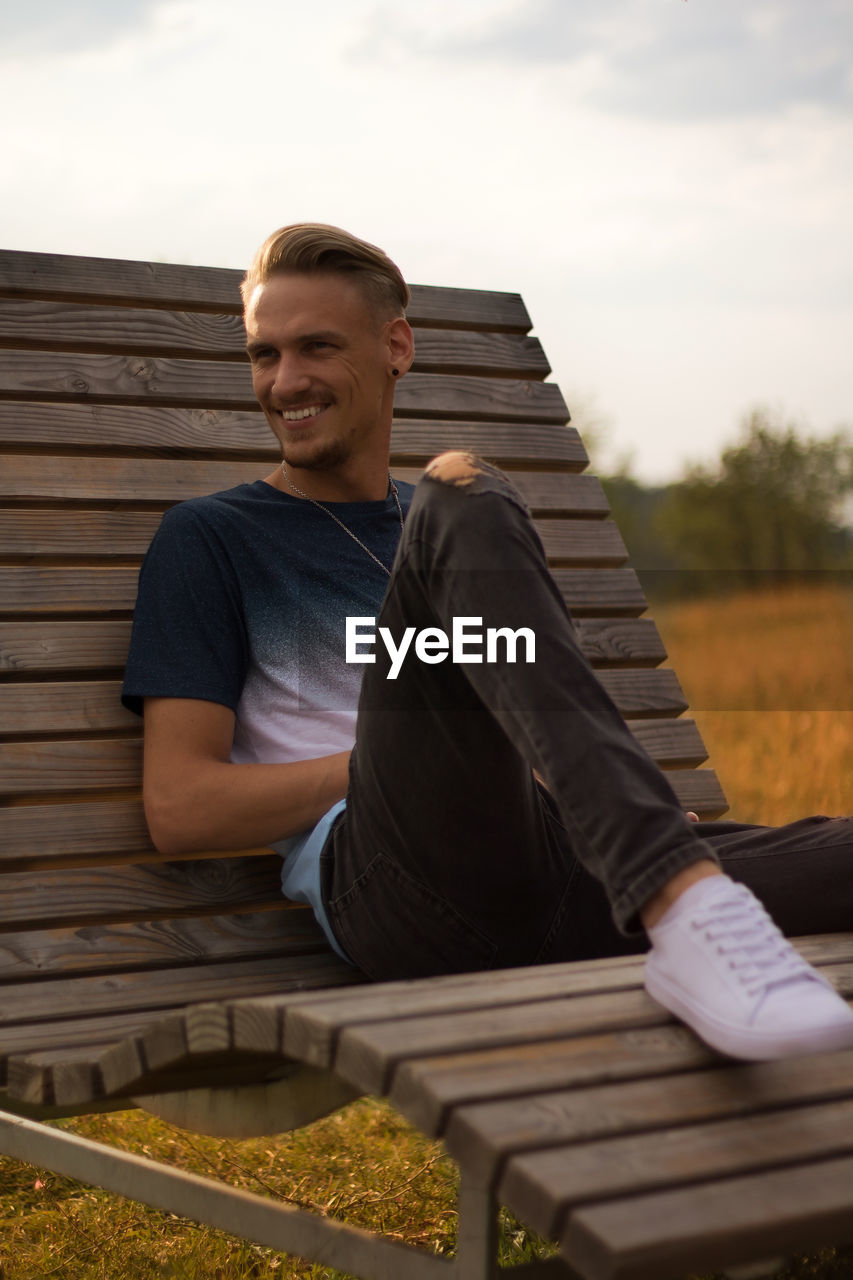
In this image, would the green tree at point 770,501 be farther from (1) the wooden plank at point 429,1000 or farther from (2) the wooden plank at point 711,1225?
(2) the wooden plank at point 711,1225

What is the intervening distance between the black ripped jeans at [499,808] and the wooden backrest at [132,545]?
0.43 metres

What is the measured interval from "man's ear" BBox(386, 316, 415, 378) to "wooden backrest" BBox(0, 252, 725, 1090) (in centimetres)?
34

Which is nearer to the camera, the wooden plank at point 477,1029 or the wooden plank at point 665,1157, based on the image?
the wooden plank at point 665,1157

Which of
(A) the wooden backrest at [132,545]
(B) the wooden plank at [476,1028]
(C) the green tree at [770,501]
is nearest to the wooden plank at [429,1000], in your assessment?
(B) the wooden plank at [476,1028]

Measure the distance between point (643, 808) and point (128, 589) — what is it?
61.0 inches

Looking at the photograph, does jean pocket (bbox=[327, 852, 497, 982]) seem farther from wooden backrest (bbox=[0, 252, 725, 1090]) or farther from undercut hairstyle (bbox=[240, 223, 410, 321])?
undercut hairstyle (bbox=[240, 223, 410, 321])

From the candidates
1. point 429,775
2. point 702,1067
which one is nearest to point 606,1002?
point 702,1067

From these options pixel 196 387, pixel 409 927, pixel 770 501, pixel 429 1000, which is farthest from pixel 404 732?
pixel 770 501

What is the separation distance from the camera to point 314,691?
229cm

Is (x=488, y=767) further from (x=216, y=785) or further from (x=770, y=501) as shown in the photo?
(x=770, y=501)

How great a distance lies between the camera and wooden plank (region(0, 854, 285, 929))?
88.0 inches

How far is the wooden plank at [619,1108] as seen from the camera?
1.09 m

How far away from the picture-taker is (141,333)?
9.57 feet

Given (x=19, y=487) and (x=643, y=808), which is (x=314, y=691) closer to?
(x=19, y=487)
